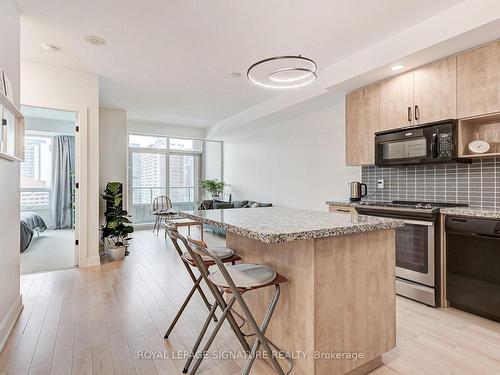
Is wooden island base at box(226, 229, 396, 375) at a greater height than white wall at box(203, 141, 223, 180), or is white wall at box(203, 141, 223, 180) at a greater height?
white wall at box(203, 141, 223, 180)

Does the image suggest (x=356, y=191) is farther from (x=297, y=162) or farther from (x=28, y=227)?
(x=28, y=227)

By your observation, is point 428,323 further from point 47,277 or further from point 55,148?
point 55,148

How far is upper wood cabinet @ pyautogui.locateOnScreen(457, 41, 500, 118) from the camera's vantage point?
7.97 feet

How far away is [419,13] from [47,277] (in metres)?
4.94

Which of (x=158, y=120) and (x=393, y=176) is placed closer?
(x=393, y=176)

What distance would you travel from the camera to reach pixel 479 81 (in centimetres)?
252

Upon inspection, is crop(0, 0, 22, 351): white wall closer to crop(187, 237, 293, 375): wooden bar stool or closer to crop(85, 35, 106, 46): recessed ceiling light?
crop(85, 35, 106, 46): recessed ceiling light

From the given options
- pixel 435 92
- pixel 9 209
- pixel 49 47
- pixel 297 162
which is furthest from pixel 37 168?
pixel 435 92

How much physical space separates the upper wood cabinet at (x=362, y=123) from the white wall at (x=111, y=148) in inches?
168

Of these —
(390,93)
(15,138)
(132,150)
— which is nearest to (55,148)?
(132,150)

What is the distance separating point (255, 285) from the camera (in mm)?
1488

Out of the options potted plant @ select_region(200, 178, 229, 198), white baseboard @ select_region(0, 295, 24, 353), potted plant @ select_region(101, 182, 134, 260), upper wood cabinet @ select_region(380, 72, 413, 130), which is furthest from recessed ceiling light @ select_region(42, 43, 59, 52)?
potted plant @ select_region(200, 178, 229, 198)

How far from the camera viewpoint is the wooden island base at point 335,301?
150 cm

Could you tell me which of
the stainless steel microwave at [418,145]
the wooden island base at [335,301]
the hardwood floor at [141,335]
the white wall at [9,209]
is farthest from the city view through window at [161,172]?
the wooden island base at [335,301]
